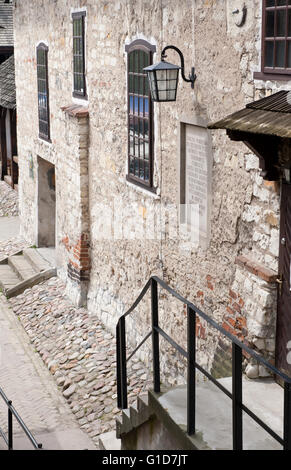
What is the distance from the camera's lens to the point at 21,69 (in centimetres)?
1630

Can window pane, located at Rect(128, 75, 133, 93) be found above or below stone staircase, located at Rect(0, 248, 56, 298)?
above

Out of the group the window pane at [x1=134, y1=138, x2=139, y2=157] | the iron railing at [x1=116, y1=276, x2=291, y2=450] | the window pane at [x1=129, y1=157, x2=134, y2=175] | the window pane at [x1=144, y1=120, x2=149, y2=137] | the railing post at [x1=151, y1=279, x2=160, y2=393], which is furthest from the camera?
the window pane at [x1=129, y1=157, x2=134, y2=175]

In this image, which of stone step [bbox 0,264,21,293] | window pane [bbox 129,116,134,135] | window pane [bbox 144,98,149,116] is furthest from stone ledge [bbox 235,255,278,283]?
stone step [bbox 0,264,21,293]

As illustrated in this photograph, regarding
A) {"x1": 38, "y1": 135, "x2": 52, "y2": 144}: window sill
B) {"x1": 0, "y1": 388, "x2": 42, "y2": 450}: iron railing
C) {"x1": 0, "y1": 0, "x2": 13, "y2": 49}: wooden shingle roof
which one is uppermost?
{"x1": 0, "y1": 0, "x2": 13, "y2": 49}: wooden shingle roof

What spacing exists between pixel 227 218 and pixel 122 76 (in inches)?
137

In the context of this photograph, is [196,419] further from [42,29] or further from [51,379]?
[42,29]

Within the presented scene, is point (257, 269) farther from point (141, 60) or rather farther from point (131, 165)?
point (141, 60)

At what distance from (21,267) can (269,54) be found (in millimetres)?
9149

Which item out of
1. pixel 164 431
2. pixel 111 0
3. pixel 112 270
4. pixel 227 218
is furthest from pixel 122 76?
pixel 164 431

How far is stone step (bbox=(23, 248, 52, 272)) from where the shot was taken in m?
14.1

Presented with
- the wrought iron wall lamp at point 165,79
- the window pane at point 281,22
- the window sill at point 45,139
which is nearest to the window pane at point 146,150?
the wrought iron wall lamp at point 165,79

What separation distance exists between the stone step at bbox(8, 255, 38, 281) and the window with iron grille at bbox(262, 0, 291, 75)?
8528 mm

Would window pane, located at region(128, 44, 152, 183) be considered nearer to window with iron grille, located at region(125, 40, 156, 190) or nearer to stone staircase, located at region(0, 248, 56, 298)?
window with iron grille, located at region(125, 40, 156, 190)

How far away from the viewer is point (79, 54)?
1162 centimetres
